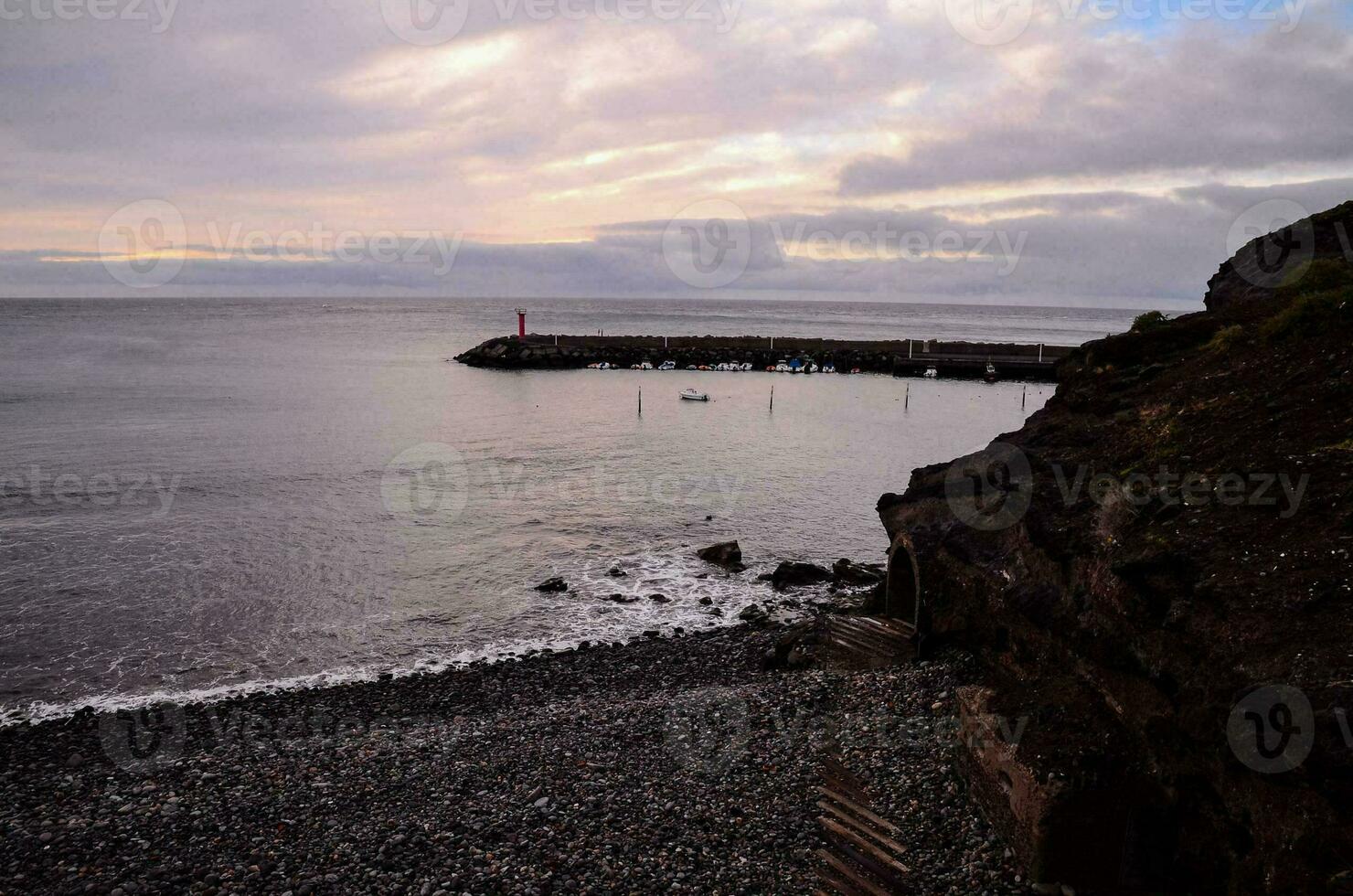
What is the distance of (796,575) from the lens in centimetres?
2534

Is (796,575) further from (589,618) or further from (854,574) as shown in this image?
(589,618)

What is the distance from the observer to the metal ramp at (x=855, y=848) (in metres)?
9.23

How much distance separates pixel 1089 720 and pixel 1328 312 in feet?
32.0

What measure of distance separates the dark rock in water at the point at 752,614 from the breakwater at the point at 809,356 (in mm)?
71924

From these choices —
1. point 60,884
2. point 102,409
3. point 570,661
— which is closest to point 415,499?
point 570,661

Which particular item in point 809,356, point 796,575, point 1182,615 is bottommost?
point 796,575

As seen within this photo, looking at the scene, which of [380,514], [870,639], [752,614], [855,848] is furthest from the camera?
[380,514]

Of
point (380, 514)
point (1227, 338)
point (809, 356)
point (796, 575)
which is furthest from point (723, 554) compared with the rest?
point (809, 356)

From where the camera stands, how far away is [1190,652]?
8.93 m

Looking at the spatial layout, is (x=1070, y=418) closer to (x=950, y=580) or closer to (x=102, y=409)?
(x=950, y=580)

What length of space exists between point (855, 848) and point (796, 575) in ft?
51.3

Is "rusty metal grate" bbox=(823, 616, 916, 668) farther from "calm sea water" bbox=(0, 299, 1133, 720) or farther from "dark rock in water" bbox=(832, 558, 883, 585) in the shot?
"dark rock in water" bbox=(832, 558, 883, 585)

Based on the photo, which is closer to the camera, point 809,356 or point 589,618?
point 589,618

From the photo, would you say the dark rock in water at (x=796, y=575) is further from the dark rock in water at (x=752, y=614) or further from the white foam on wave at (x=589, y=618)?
the dark rock in water at (x=752, y=614)
